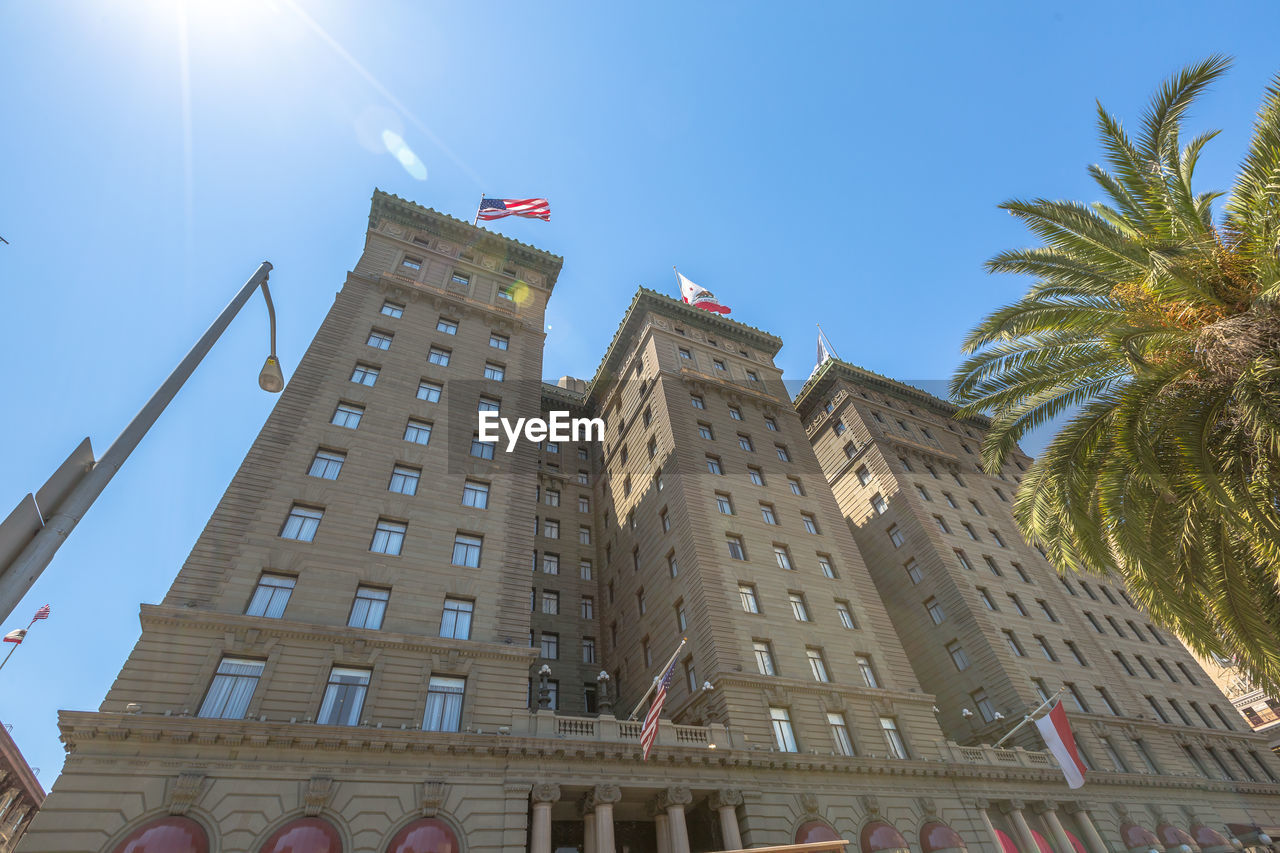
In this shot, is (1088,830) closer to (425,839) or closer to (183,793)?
(425,839)

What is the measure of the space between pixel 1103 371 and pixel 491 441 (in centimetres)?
2794

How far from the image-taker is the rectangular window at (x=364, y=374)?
34625 mm

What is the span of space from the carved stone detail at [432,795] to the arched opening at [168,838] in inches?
239

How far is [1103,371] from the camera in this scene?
18938 mm

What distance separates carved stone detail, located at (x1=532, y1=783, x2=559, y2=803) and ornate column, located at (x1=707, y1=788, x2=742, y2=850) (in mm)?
6981

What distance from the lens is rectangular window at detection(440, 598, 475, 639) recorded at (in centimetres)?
2664

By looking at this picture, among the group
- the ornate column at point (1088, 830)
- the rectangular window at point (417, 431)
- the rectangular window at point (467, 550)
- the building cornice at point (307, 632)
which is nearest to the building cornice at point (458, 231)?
the rectangular window at point (417, 431)

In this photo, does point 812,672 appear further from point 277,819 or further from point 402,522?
point 277,819

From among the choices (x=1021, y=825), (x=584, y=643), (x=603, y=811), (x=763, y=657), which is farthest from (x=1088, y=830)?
(x=584, y=643)

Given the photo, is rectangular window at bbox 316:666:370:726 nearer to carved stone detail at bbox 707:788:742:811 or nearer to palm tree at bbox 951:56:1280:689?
carved stone detail at bbox 707:788:742:811

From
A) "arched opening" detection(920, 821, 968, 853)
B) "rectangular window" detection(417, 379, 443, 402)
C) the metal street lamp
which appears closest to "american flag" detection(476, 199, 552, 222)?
"rectangular window" detection(417, 379, 443, 402)

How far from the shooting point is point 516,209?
139ft

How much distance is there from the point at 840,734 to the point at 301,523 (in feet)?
89.4

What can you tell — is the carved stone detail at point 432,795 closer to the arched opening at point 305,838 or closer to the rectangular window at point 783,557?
the arched opening at point 305,838
